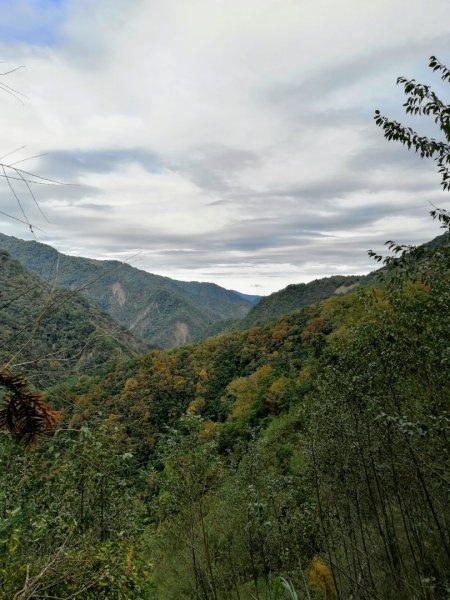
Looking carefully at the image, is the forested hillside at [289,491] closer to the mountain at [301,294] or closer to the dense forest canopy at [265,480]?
the dense forest canopy at [265,480]

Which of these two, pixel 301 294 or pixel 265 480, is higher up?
pixel 301 294

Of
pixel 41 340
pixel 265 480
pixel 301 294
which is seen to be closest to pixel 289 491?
pixel 265 480

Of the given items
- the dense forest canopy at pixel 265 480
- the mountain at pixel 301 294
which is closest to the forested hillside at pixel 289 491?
the dense forest canopy at pixel 265 480

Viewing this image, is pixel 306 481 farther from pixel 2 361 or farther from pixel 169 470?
pixel 2 361

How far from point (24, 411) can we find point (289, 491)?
16.1 metres

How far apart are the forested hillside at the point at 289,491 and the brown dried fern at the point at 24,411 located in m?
0.10

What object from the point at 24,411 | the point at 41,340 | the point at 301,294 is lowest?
the point at 24,411

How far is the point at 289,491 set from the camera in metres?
15.8

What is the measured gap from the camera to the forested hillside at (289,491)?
168 inches

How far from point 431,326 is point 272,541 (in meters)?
11.1

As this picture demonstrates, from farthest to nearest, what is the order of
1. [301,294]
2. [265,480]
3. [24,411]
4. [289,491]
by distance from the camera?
[301,294], [265,480], [289,491], [24,411]

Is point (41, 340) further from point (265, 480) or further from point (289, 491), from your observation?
point (265, 480)

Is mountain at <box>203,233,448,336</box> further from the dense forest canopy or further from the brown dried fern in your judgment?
the brown dried fern

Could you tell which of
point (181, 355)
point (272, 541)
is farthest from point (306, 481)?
point (181, 355)
